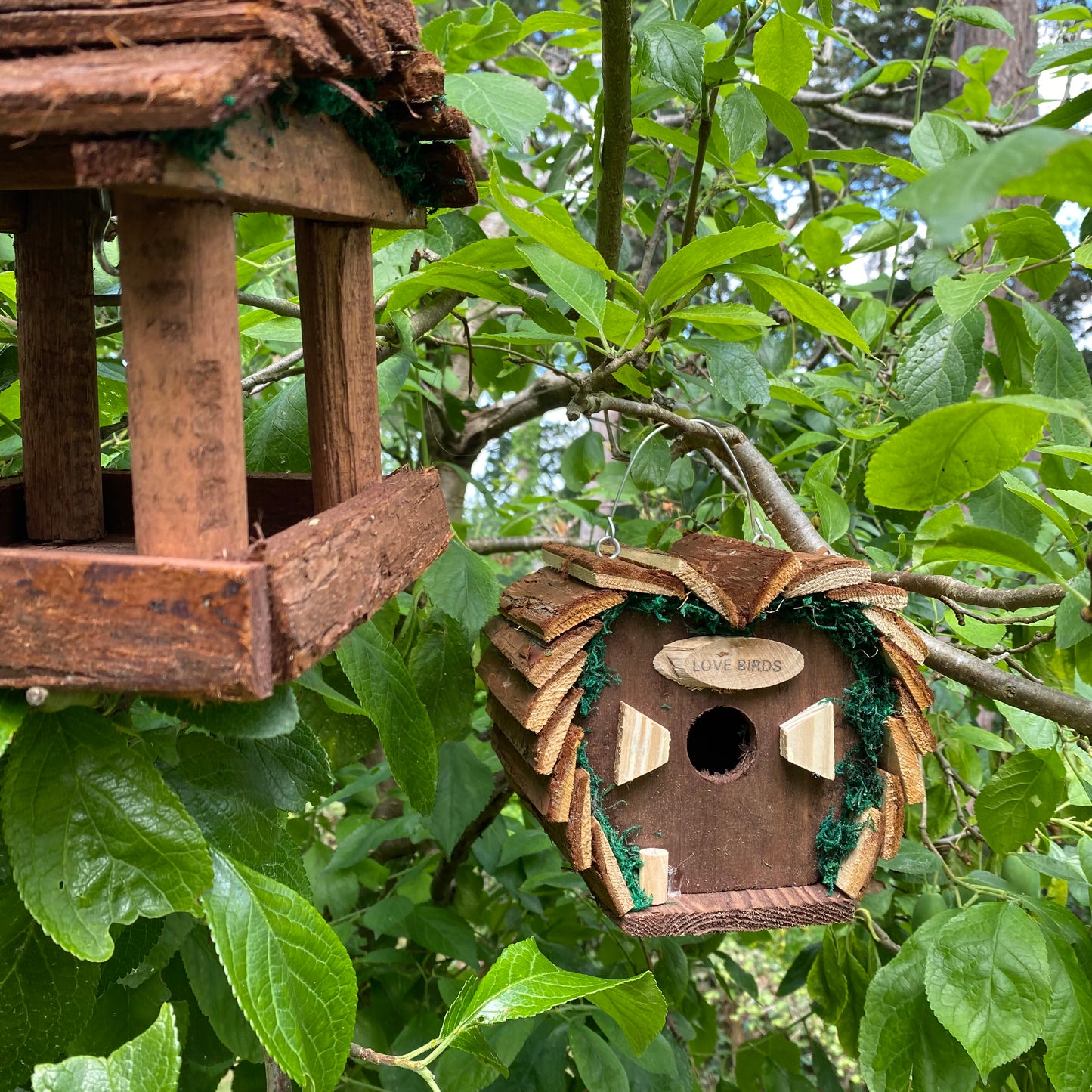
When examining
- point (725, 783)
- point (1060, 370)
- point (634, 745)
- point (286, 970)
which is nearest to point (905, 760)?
point (725, 783)

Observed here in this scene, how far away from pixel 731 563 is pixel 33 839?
61 cm

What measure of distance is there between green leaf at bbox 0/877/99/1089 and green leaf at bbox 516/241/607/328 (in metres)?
0.66

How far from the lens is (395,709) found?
3.02 feet

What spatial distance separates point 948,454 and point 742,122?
662 mm

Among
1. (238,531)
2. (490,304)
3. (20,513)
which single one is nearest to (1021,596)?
(238,531)

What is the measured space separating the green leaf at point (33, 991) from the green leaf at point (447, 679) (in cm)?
51

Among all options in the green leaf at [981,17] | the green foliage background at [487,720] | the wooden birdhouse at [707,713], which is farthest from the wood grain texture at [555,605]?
the green leaf at [981,17]

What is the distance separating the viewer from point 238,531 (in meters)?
0.59

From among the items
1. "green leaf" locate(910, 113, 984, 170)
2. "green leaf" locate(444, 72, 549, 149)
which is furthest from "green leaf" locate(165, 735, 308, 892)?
"green leaf" locate(910, 113, 984, 170)

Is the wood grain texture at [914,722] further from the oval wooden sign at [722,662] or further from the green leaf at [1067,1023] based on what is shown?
the green leaf at [1067,1023]

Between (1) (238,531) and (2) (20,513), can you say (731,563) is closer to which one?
(1) (238,531)

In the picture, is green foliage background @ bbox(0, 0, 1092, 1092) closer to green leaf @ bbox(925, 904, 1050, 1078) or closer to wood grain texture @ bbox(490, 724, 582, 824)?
green leaf @ bbox(925, 904, 1050, 1078)

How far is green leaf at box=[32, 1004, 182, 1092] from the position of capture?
0.55m

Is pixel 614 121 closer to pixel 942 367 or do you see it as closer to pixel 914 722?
pixel 942 367
